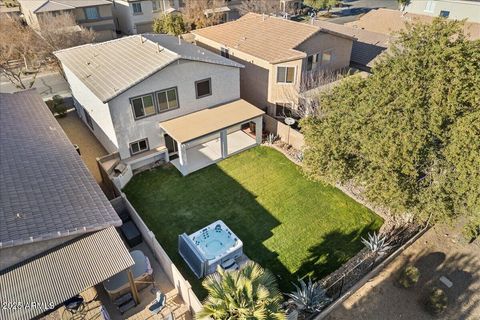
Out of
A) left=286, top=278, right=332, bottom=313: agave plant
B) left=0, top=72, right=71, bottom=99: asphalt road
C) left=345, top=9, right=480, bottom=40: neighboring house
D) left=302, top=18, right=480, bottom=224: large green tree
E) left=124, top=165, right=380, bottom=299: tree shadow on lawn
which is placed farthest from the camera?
left=345, top=9, right=480, bottom=40: neighboring house

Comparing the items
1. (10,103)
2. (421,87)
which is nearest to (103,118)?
(10,103)

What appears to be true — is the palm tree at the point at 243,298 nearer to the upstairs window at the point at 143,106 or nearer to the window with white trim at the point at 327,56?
the upstairs window at the point at 143,106

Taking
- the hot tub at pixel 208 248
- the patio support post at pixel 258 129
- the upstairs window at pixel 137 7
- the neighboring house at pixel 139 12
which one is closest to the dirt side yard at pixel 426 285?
the hot tub at pixel 208 248

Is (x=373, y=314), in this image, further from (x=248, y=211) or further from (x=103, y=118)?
(x=103, y=118)

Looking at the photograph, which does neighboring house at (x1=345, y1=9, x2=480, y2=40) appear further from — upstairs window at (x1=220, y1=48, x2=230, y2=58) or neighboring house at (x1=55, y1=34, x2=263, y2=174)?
neighboring house at (x1=55, y1=34, x2=263, y2=174)

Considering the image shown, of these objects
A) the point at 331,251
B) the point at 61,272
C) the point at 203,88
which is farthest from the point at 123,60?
the point at 331,251

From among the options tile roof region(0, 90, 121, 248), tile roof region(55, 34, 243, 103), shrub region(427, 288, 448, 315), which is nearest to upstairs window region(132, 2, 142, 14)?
tile roof region(55, 34, 243, 103)
